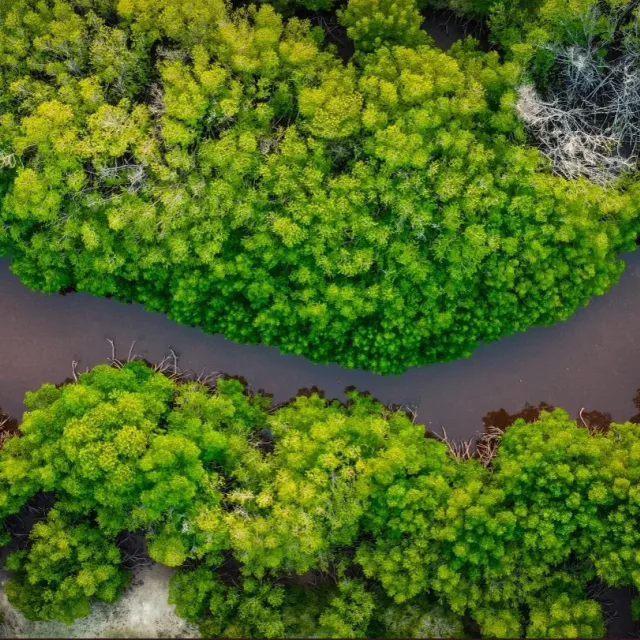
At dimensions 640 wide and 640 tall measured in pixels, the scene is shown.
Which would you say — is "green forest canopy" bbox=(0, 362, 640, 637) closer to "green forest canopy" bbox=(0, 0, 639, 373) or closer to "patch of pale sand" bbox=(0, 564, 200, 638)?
"patch of pale sand" bbox=(0, 564, 200, 638)

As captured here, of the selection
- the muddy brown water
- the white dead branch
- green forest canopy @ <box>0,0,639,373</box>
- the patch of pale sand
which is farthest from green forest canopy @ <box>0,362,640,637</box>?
the white dead branch

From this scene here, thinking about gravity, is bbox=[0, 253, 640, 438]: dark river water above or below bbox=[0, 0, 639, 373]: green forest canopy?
below

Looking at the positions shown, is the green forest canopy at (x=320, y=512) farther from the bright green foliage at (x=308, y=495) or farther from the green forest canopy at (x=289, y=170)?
the green forest canopy at (x=289, y=170)

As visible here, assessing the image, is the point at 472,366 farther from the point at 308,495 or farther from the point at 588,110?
the point at 588,110

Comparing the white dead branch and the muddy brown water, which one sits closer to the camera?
the white dead branch

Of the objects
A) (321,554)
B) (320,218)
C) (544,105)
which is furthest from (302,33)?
(321,554)

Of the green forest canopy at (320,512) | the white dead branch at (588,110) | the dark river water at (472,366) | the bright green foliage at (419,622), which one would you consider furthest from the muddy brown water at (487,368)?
the bright green foliage at (419,622)

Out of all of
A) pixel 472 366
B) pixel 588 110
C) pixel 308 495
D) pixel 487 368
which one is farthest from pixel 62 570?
pixel 588 110
